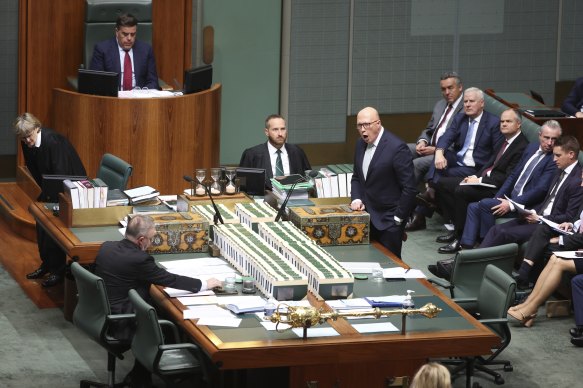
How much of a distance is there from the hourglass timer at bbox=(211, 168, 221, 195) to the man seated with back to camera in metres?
1.63

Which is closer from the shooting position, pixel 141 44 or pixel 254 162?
pixel 254 162

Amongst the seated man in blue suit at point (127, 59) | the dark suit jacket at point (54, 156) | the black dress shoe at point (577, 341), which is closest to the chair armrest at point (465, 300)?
the black dress shoe at point (577, 341)

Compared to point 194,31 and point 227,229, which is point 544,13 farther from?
point 227,229

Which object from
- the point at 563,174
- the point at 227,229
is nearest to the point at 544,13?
the point at 563,174

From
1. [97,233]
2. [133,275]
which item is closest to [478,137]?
[97,233]

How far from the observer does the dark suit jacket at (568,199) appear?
9.87 m

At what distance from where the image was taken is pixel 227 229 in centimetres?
866

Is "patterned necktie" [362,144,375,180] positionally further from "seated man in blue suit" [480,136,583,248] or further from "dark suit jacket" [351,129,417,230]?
"seated man in blue suit" [480,136,583,248]

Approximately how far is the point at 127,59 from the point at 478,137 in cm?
308

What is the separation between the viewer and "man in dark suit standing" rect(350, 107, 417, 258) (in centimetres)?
949

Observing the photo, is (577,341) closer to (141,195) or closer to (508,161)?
(508,161)

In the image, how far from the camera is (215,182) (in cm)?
968

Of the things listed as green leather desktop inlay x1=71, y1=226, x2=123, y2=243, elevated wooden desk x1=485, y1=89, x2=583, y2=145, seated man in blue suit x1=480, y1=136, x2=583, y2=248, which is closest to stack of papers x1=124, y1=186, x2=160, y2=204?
green leather desktop inlay x1=71, y1=226, x2=123, y2=243

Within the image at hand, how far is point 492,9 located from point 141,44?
4.28 meters
